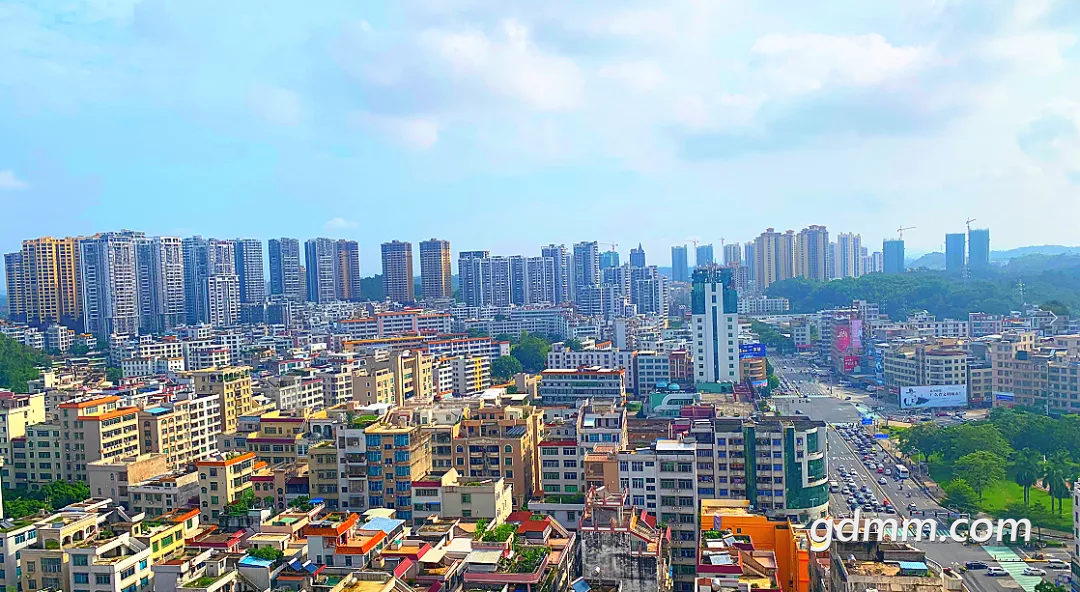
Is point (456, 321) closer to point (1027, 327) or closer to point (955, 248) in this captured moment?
point (1027, 327)

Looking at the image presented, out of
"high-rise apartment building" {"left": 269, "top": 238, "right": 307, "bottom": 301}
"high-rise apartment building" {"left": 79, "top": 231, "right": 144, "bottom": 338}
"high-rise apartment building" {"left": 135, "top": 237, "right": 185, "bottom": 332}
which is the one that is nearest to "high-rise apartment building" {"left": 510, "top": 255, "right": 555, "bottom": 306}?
"high-rise apartment building" {"left": 269, "top": 238, "right": 307, "bottom": 301}

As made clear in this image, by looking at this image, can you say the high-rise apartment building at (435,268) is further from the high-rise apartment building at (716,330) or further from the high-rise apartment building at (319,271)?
the high-rise apartment building at (716,330)

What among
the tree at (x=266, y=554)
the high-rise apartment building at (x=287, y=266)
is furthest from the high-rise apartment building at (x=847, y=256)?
the tree at (x=266, y=554)

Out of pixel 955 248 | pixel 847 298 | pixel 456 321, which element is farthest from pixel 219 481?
pixel 955 248

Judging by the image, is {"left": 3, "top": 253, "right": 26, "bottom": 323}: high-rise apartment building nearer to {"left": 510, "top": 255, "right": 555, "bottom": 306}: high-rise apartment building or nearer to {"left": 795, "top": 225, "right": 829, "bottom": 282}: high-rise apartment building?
{"left": 510, "top": 255, "right": 555, "bottom": 306}: high-rise apartment building

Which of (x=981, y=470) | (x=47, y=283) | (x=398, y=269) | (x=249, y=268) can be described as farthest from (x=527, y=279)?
(x=981, y=470)

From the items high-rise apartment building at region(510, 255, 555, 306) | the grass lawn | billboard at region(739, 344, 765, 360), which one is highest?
high-rise apartment building at region(510, 255, 555, 306)
